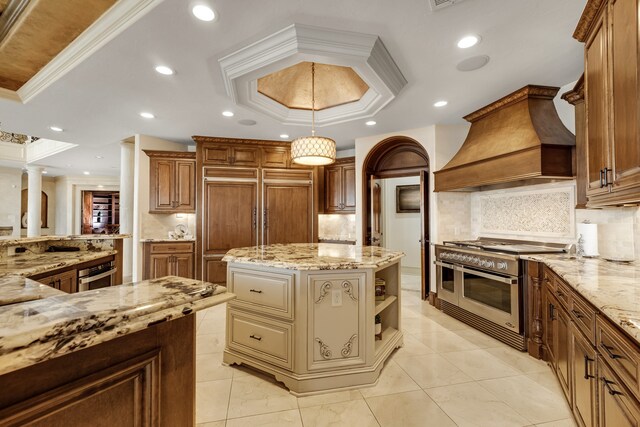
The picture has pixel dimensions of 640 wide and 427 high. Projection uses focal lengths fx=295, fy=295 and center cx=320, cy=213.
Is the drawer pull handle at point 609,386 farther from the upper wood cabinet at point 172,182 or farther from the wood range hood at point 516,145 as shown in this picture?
the upper wood cabinet at point 172,182

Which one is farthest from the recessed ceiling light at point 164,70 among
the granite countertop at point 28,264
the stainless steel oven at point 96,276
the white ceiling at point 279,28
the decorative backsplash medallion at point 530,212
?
the decorative backsplash medallion at point 530,212

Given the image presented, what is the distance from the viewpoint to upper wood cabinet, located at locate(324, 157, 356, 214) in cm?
509

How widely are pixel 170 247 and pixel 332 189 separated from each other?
111 inches

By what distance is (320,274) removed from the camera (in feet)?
6.73

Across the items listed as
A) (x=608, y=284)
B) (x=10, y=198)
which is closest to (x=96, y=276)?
(x=608, y=284)

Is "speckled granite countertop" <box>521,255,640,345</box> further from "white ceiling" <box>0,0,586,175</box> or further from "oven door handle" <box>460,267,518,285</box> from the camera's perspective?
"white ceiling" <box>0,0,586,175</box>

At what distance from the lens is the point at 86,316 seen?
2.04 ft

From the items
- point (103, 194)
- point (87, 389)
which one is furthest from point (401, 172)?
point (103, 194)

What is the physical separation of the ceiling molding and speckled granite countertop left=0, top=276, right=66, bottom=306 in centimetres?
176

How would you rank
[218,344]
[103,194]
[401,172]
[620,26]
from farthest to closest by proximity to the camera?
[103,194] < [401,172] < [218,344] < [620,26]

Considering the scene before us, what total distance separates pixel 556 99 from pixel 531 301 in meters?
2.13

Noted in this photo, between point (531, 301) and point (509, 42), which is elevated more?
point (509, 42)

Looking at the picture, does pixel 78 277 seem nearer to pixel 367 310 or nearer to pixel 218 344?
pixel 218 344

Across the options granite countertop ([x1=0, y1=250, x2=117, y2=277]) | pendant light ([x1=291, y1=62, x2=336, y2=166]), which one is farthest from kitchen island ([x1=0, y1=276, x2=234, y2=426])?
pendant light ([x1=291, y1=62, x2=336, y2=166])
